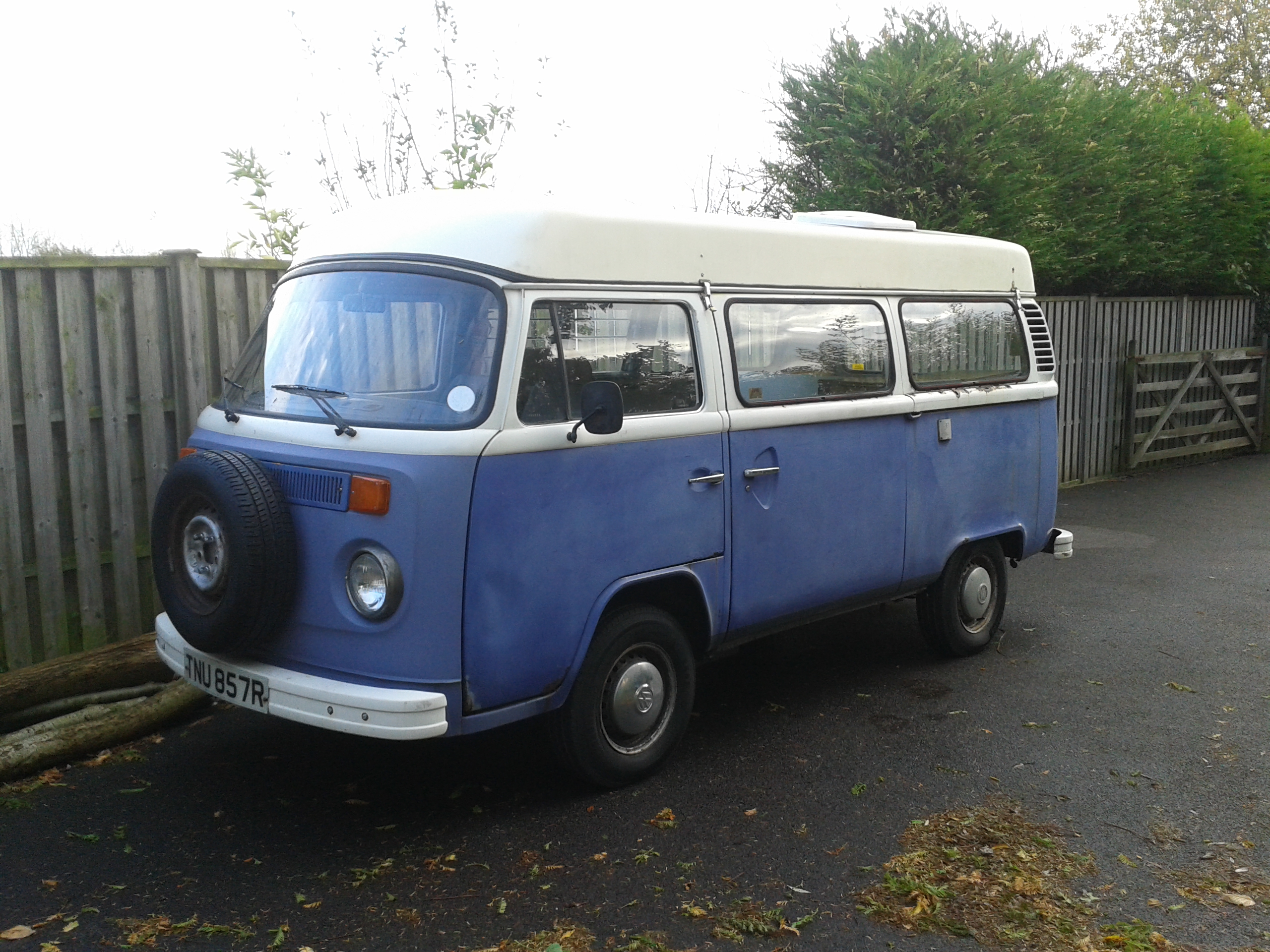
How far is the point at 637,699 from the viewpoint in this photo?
502cm

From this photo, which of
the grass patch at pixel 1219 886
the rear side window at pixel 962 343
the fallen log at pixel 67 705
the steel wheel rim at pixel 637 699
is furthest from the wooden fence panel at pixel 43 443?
the grass patch at pixel 1219 886

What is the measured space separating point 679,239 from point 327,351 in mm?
1575

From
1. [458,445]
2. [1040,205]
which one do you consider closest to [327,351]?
[458,445]

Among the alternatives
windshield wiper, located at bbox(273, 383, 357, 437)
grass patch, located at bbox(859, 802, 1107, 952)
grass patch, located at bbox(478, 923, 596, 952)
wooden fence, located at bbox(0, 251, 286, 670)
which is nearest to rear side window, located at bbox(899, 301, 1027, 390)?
grass patch, located at bbox(859, 802, 1107, 952)

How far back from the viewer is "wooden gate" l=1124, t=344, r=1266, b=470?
14.4 m

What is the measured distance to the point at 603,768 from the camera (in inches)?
193

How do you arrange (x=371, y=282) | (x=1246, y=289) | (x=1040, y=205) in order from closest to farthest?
(x=371, y=282) < (x=1040, y=205) < (x=1246, y=289)

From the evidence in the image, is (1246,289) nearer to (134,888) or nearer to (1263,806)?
(1263,806)

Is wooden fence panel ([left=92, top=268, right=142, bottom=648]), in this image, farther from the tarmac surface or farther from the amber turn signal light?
the amber turn signal light

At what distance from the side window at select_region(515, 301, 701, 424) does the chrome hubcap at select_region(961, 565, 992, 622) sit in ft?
8.62

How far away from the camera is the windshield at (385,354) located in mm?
4383

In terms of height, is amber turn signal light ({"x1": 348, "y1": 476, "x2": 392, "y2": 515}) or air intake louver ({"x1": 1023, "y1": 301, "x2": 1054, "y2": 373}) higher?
air intake louver ({"x1": 1023, "y1": 301, "x2": 1054, "y2": 373})

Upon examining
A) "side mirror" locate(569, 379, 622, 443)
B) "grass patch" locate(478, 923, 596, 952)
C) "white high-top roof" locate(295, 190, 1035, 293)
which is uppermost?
"white high-top roof" locate(295, 190, 1035, 293)

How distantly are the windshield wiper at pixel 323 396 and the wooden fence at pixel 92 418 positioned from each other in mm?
1796
